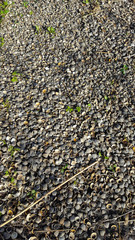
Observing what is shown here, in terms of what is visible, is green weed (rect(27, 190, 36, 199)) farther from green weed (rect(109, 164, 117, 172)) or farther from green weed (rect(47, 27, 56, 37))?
green weed (rect(47, 27, 56, 37))

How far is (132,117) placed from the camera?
12.6 feet

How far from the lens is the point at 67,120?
3621mm

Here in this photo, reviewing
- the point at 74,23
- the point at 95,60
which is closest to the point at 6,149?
the point at 95,60

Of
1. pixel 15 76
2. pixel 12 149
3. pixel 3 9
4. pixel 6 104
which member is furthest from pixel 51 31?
pixel 12 149

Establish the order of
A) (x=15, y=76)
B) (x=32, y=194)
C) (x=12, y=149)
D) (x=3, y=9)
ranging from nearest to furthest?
(x=32, y=194) < (x=12, y=149) < (x=15, y=76) < (x=3, y=9)

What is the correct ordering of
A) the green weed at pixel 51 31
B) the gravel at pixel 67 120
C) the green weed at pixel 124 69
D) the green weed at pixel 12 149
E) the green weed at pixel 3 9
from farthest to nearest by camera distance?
the green weed at pixel 3 9 < the green weed at pixel 51 31 < the green weed at pixel 124 69 < the green weed at pixel 12 149 < the gravel at pixel 67 120

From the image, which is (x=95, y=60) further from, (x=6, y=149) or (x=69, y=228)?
(x=69, y=228)

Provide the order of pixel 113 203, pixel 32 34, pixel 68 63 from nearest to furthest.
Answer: pixel 113 203 → pixel 68 63 → pixel 32 34

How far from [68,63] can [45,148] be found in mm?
2171

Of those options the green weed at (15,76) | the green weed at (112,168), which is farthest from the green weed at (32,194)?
the green weed at (15,76)

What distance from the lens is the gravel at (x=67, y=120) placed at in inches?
112

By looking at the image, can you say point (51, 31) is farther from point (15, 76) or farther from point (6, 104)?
point (6, 104)

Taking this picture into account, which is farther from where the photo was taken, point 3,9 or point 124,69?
point 3,9

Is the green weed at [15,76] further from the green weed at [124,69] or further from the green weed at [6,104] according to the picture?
the green weed at [124,69]
